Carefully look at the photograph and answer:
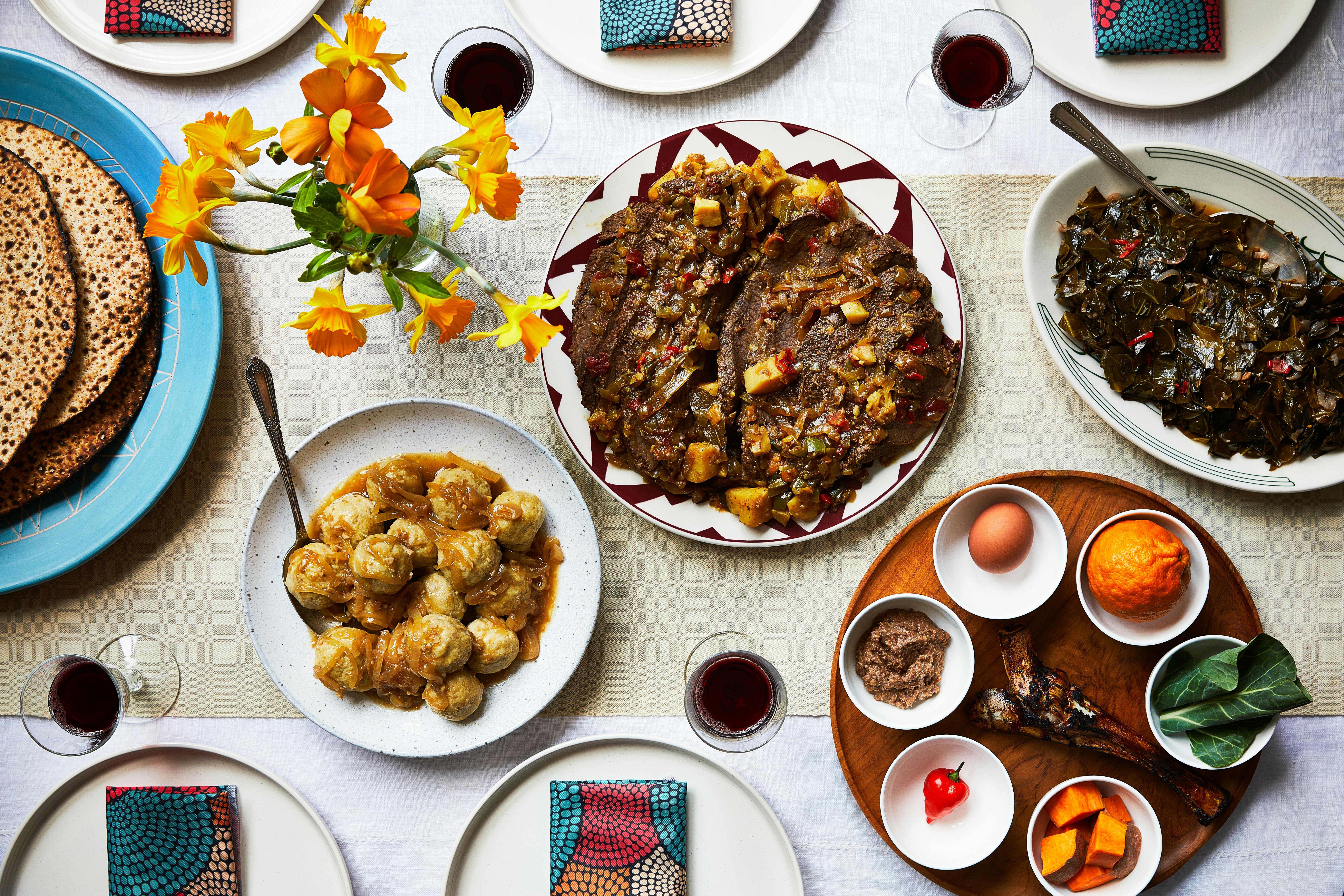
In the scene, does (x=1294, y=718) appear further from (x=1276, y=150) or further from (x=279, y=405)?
(x=279, y=405)

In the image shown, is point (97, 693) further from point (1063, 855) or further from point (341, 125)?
point (1063, 855)

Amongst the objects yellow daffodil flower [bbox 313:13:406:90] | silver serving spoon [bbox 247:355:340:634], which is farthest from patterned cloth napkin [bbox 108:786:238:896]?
yellow daffodil flower [bbox 313:13:406:90]

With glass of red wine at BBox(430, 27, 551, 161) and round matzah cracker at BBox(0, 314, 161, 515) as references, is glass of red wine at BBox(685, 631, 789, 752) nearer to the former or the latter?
glass of red wine at BBox(430, 27, 551, 161)

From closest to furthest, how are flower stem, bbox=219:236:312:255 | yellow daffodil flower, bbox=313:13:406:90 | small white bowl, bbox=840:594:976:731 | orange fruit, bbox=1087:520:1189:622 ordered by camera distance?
yellow daffodil flower, bbox=313:13:406:90, flower stem, bbox=219:236:312:255, orange fruit, bbox=1087:520:1189:622, small white bowl, bbox=840:594:976:731

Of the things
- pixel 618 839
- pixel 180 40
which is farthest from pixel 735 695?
pixel 180 40

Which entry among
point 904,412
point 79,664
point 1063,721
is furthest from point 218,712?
point 1063,721

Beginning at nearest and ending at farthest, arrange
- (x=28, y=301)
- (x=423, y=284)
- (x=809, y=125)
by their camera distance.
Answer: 1. (x=423, y=284)
2. (x=28, y=301)
3. (x=809, y=125)

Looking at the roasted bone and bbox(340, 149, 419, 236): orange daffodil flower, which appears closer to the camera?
bbox(340, 149, 419, 236): orange daffodil flower
